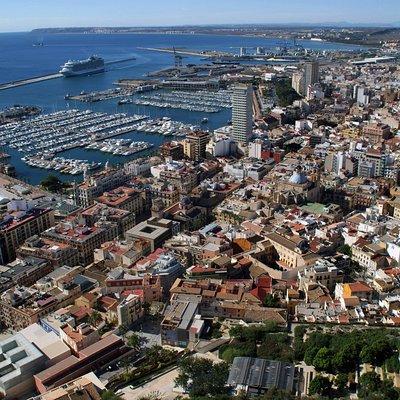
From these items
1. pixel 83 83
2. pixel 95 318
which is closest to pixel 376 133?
pixel 95 318

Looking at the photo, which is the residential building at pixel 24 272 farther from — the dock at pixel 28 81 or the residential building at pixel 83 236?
the dock at pixel 28 81

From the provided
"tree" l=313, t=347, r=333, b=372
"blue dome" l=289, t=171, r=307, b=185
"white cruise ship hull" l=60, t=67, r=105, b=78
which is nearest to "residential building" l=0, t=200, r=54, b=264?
"blue dome" l=289, t=171, r=307, b=185

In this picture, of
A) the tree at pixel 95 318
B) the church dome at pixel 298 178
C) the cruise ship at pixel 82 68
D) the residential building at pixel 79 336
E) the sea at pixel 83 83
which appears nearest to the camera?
the residential building at pixel 79 336

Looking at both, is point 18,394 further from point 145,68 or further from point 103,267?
point 145,68

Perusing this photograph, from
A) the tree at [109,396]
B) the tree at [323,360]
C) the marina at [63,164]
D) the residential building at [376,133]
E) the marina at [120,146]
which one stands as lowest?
the marina at [63,164]

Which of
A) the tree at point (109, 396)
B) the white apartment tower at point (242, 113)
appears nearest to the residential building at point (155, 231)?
the tree at point (109, 396)

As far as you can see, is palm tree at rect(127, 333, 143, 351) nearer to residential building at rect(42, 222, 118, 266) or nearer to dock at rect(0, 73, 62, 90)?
residential building at rect(42, 222, 118, 266)
